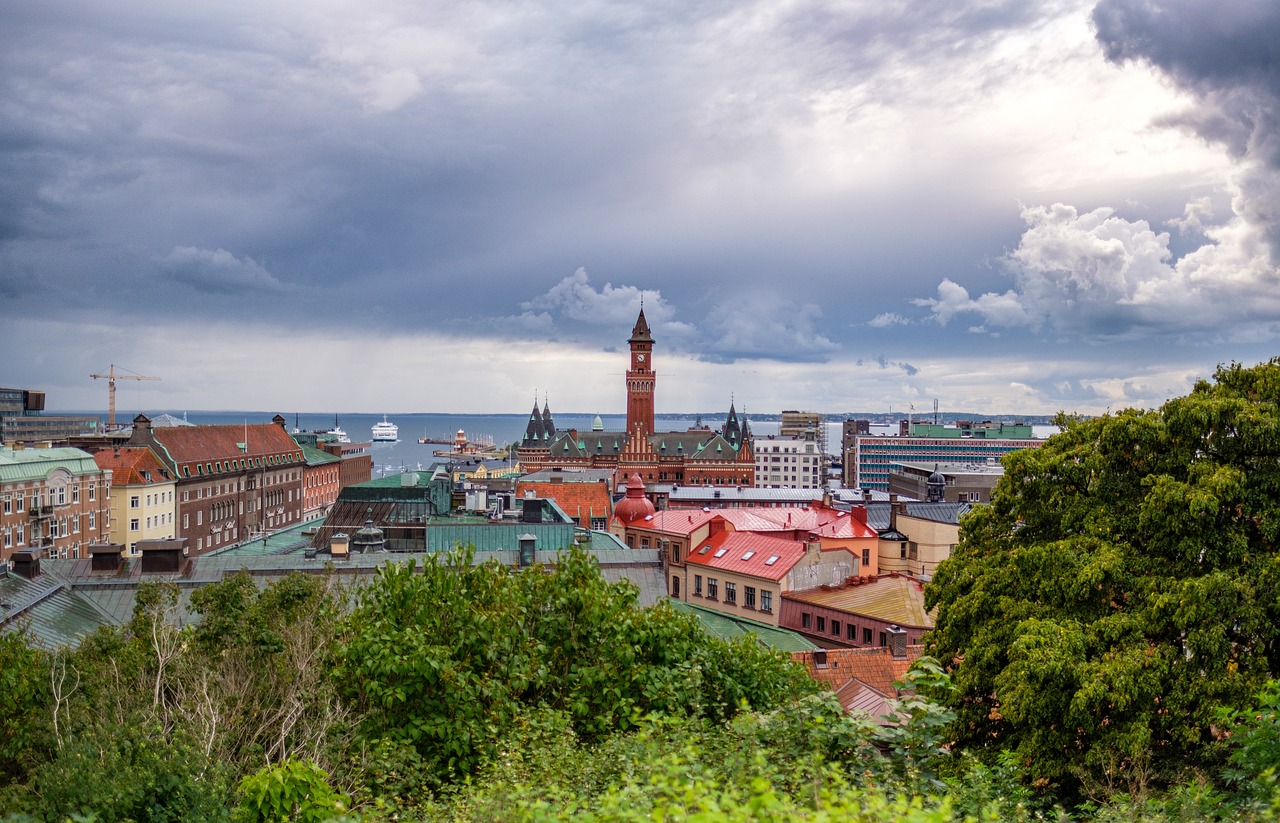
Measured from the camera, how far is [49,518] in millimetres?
77562

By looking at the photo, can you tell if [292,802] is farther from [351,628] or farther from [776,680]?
[776,680]

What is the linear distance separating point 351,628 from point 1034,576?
1529 cm

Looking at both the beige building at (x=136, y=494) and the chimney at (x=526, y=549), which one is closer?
the chimney at (x=526, y=549)

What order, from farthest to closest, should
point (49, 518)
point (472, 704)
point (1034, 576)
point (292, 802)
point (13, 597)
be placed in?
1. point (49, 518)
2. point (13, 597)
3. point (1034, 576)
4. point (472, 704)
5. point (292, 802)

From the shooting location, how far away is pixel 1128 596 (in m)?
20.0

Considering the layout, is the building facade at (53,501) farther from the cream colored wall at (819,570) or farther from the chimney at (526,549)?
the cream colored wall at (819,570)

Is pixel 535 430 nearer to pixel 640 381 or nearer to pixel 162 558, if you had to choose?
pixel 640 381

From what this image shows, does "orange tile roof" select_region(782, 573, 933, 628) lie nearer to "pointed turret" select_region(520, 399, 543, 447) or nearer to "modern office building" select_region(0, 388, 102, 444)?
"pointed turret" select_region(520, 399, 543, 447)

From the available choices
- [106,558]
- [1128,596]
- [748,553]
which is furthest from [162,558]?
[1128,596]

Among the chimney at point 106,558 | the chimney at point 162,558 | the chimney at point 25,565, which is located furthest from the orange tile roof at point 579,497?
the chimney at point 25,565

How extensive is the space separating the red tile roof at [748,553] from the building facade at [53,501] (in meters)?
49.6

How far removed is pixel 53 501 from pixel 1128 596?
84227 mm

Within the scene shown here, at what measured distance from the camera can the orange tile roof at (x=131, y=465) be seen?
9031 cm

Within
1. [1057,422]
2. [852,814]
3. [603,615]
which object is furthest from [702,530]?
[852,814]
